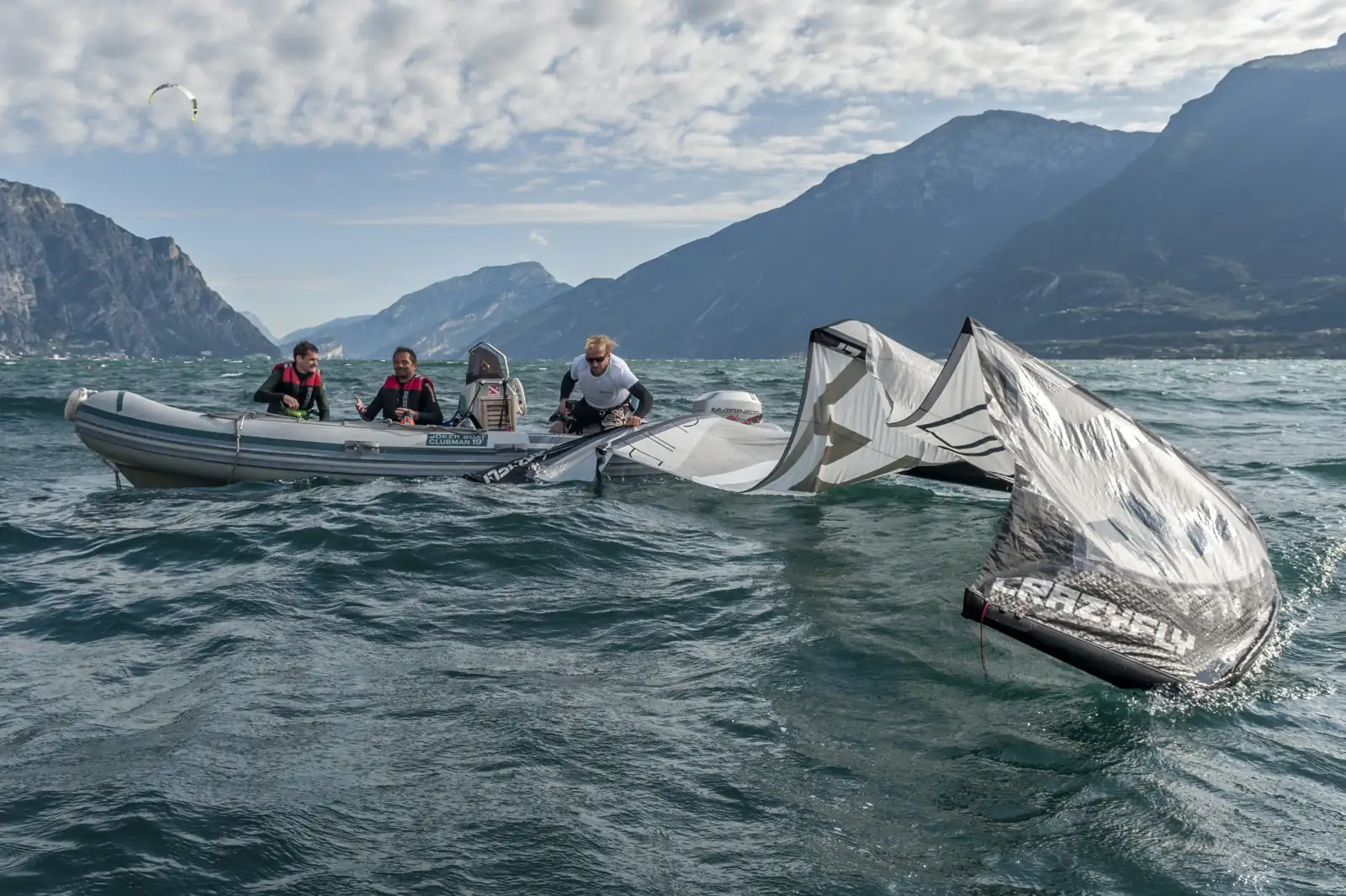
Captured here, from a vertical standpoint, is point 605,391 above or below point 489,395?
above

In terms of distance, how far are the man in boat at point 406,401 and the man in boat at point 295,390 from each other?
649 millimetres

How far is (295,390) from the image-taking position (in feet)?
48.8

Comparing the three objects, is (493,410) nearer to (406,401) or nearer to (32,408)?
(406,401)

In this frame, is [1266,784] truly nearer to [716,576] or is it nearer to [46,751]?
[716,576]

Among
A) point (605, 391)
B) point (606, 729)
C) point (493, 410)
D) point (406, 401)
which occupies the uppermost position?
point (605, 391)

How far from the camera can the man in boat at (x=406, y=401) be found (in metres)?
15.0

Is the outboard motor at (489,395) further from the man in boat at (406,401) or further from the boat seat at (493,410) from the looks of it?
the man in boat at (406,401)

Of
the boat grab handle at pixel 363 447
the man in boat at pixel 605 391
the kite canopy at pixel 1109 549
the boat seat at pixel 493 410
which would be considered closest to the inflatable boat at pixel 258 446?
the boat grab handle at pixel 363 447

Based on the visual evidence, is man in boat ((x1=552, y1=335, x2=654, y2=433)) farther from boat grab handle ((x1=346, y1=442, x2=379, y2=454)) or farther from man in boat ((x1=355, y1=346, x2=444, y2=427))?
boat grab handle ((x1=346, y1=442, x2=379, y2=454))

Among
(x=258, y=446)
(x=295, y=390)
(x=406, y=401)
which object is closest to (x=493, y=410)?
(x=406, y=401)

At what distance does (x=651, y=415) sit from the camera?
26.0 m

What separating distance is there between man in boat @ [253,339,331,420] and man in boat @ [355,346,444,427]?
2.13ft

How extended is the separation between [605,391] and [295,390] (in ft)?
15.7

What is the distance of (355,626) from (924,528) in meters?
6.63
